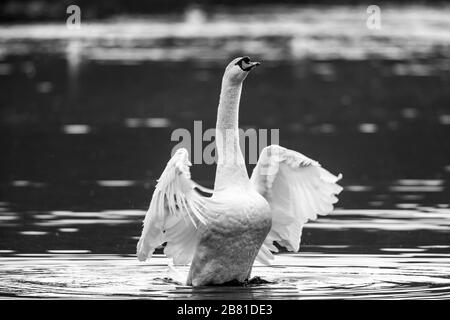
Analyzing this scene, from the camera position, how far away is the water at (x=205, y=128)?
43.5 ft

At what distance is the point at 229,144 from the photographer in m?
12.9

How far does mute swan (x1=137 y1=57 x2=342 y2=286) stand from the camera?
39.6 ft

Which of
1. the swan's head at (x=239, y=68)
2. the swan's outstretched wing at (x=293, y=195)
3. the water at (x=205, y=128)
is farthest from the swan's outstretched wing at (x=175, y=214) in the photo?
the swan's head at (x=239, y=68)

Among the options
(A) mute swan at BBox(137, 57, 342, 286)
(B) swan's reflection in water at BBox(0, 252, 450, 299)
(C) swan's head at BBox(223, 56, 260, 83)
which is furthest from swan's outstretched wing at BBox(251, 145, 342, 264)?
(C) swan's head at BBox(223, 56, 260, 83)

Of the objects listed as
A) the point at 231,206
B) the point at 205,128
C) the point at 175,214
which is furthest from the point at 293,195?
the point at 205,128

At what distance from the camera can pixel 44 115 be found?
28500 millimetres

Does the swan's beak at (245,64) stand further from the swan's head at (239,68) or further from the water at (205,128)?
the water at (205,128)

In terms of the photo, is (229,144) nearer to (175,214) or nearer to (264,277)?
(175,214)

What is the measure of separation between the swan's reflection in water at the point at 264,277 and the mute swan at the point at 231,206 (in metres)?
0.29

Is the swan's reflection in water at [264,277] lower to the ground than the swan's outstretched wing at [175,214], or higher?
lower

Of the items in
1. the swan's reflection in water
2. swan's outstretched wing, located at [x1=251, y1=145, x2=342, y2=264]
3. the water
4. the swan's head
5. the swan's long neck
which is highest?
the swan's head

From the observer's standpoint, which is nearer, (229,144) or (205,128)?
(229,144)

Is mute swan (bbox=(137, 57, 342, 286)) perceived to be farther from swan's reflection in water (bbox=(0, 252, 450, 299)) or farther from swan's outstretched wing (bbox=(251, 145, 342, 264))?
swan's reflection in water (bbox=(0, 252, 450, 299))

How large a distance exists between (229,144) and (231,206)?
2.46 feet
